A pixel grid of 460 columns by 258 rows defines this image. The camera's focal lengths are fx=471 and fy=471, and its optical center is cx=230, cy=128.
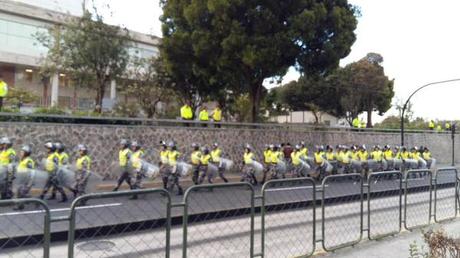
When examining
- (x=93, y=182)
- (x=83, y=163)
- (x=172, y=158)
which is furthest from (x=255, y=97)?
(x=83, y=163)

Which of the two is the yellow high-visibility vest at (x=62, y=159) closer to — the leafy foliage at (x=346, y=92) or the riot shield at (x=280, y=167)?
the riot shield at (x=280, y=167)

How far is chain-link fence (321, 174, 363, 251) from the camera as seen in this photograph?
274 inches

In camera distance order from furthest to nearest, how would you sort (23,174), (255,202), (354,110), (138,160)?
1. (354,110)
2. (138,160)
3. (23,174)
4. (255,202)

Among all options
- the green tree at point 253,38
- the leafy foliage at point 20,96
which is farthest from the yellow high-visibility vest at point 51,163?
the leafy foliage at point 20,96

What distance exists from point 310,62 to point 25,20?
2370 cm

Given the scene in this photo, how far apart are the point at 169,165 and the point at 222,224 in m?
9.00

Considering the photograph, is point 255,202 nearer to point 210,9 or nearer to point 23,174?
point 23,174

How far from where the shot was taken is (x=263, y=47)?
20.1 metres

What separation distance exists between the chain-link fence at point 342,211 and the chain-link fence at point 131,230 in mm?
2525

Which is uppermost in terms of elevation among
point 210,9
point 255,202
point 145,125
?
point 210,9

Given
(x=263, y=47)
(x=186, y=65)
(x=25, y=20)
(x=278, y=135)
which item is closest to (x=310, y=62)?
(x=263, y=47)

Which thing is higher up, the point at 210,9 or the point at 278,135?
the point at 210,9

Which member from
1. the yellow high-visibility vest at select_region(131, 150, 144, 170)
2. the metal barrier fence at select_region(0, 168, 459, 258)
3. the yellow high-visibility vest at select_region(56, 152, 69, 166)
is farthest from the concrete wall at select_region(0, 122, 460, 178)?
the metal barrier fence at select_region(0, 168, 459, 258)

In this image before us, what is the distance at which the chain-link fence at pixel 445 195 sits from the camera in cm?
927
